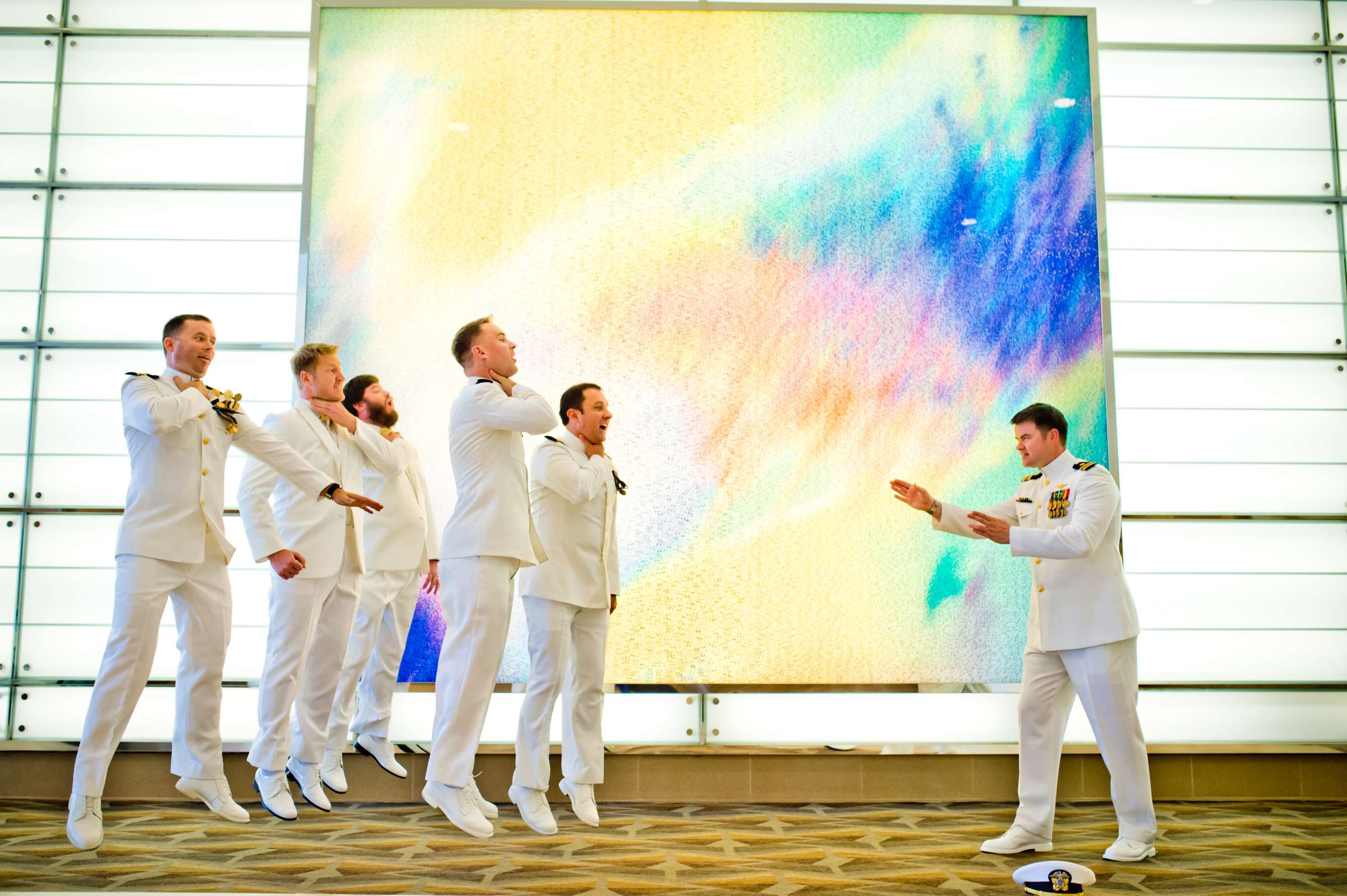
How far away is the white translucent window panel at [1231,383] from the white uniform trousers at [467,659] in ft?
11.2

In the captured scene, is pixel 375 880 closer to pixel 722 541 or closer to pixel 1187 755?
pixel 722 541

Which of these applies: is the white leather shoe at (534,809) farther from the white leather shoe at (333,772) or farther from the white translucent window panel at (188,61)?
the white translucent window panel at (188,61)

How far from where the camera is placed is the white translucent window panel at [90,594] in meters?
4.89

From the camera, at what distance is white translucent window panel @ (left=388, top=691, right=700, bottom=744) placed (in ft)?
15.6

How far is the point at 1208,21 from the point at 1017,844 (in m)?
4.48

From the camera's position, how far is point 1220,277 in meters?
5.19

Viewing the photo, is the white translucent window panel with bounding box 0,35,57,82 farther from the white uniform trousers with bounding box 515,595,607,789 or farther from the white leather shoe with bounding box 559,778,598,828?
the white leather shoe with bounding box 559,778,598,828

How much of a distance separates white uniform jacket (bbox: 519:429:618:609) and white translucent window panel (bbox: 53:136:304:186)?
2.36 meters

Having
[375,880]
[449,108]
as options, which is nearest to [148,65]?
[449,108]

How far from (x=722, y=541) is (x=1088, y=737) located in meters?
2.00

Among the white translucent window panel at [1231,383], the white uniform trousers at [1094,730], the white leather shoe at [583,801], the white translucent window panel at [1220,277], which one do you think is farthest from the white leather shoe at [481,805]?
the white translucent window panel at [1220,277]

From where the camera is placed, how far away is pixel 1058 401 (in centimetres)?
493

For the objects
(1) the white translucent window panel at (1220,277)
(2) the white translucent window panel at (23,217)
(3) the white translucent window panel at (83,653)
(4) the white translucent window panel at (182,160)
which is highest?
(4) the white translucent window panel at (182,160)

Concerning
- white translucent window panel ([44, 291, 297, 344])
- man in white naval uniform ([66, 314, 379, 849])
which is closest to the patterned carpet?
man in white naval uniform ([66, 314, 379, 849])
